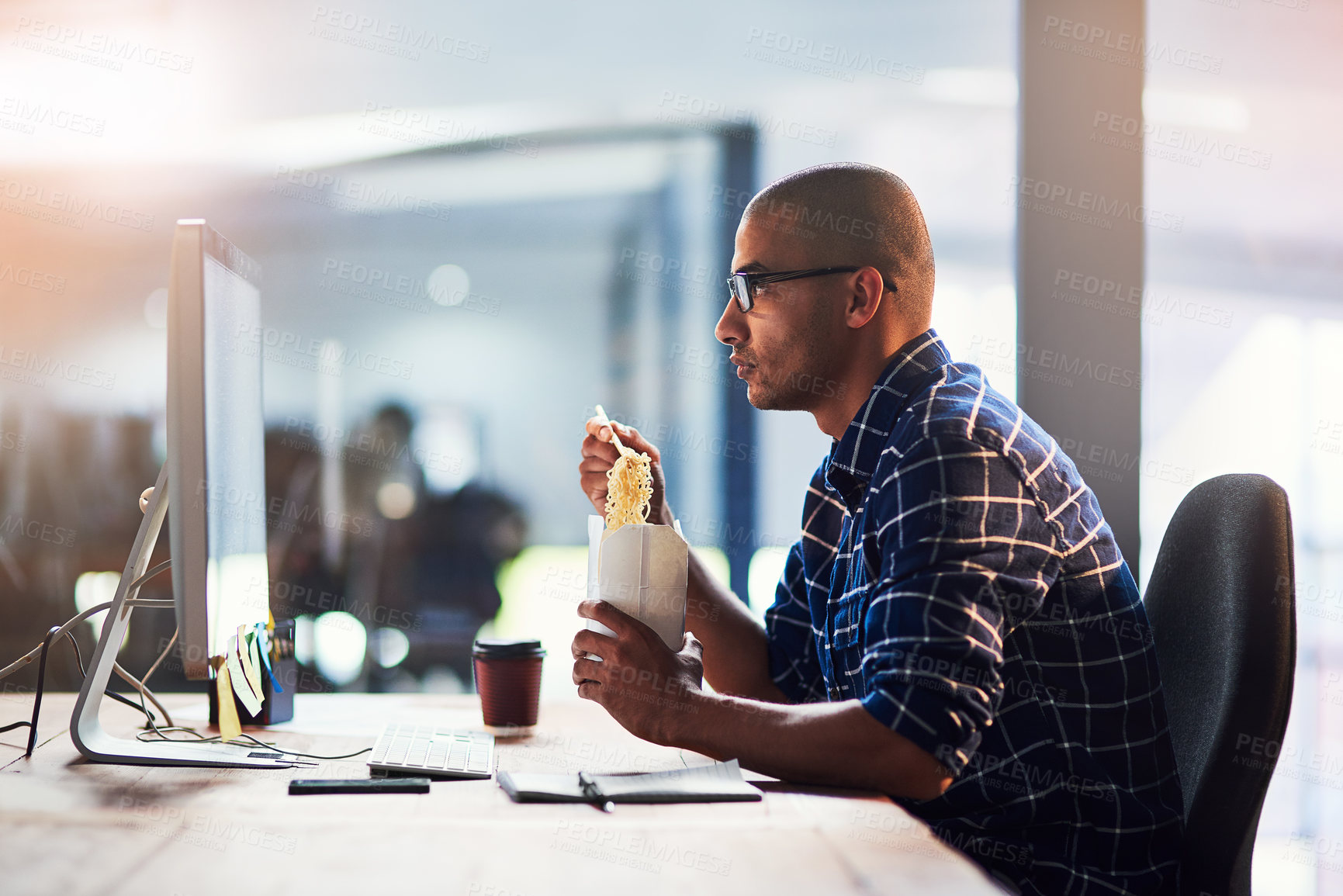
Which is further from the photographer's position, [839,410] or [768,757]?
[839,410]

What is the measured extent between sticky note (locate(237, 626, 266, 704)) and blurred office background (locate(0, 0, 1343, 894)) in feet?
2.16

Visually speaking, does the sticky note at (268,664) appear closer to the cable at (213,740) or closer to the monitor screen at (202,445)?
the cable at (213,740)

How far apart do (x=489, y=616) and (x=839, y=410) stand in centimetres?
102

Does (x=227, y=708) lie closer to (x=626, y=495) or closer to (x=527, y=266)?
(x=626, y=495)

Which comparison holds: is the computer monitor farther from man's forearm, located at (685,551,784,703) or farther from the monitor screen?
man's forearm, located at (685,551,784,703)

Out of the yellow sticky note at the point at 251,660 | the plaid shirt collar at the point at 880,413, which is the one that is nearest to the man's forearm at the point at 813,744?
the plaid shirt collar at the point at 880,413

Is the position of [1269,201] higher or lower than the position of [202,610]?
higher

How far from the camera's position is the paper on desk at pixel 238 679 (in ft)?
3.98

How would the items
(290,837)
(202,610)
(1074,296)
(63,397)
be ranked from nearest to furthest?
(290,837), (202,610), (1074,296), (63,397)

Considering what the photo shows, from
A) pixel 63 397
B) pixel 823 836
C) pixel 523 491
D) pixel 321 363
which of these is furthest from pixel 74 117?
pixel 823 836

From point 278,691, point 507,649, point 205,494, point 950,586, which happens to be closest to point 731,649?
point 507,649

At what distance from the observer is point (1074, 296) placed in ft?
6.02

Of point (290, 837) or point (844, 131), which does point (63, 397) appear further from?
point (844, 131)

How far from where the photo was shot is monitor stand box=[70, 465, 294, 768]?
1138mm
